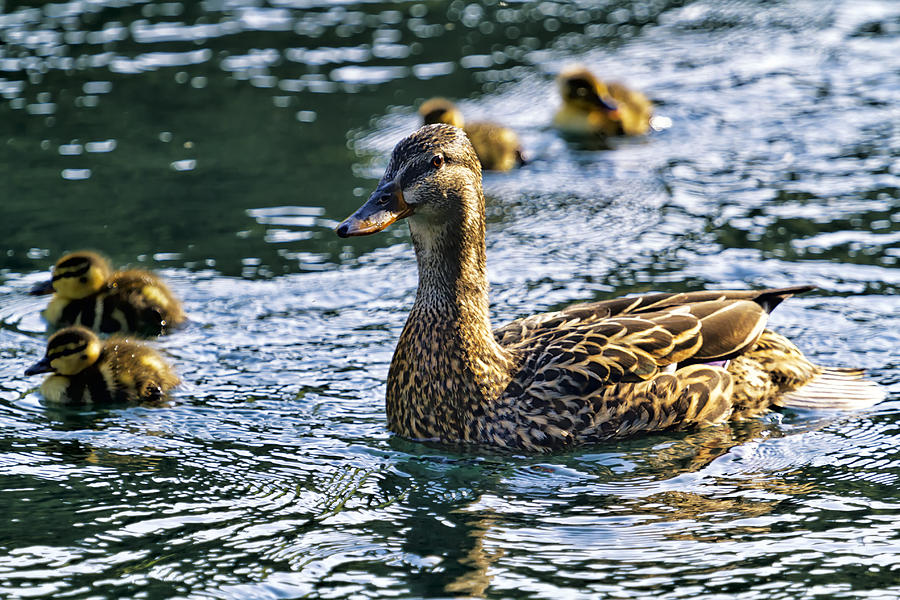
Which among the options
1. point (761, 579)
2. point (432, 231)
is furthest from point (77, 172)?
point (761, 579)

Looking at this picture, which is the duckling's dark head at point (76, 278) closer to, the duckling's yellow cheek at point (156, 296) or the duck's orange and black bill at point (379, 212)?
the duckling's yellow cheek at point (156, 296)

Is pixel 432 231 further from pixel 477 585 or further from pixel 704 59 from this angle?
pixel 704 59

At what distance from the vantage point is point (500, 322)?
596 centimetres

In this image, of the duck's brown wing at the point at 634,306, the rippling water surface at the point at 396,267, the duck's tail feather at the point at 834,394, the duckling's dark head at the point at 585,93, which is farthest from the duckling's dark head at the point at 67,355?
the duckling's dark head at the point at 585,93

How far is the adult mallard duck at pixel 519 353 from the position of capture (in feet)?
15.3

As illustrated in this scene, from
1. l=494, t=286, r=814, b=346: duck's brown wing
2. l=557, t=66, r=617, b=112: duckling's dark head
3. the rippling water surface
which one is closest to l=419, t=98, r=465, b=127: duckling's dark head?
the rippling water surface

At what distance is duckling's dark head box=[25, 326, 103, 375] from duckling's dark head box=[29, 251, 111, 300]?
30.2 inches

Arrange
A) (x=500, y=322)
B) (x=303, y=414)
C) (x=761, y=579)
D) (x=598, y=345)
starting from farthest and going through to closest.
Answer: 1. (x=500, y=322)
2. (x=303, y=414)
3. (x=598, y=345)
4. (x=761, y=579)

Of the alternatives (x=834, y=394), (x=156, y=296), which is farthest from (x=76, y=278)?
(x=834, y=394)

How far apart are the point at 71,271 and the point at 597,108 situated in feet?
12.0

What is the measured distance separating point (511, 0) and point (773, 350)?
6.37 meters

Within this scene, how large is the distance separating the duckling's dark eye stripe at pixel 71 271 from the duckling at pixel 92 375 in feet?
2.55

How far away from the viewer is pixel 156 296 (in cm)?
595

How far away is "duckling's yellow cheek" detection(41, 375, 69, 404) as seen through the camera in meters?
5.20
